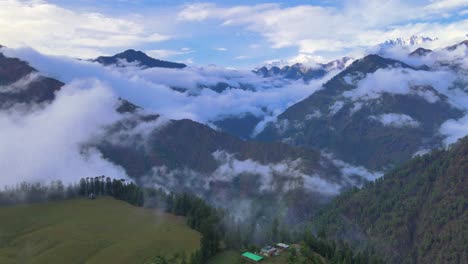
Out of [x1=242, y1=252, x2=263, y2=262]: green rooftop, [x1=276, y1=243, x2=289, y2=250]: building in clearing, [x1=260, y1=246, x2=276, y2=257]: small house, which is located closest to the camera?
[x1=242, y1=252, x2=263, y2=262]: green rooftop

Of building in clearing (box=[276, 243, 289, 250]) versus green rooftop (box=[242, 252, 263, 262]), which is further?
building in clearing (box=[276, 243, 289, 250])

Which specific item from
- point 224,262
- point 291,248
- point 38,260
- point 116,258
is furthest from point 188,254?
point 38,260

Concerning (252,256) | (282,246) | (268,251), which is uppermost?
(268,251)

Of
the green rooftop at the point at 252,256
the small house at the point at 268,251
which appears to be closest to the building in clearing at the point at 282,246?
the small house at the point at 268,251

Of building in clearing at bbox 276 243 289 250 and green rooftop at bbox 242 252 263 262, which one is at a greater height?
green rooftop at bbox 242 252 263 262

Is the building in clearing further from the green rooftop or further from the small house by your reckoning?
the green rooftop

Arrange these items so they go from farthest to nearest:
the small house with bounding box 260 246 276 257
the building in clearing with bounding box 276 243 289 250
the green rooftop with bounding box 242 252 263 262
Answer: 1. the building in clearing with bounding box 276 243 289 250
2. the small house with bounding box 260 246 276 257
3. the green rooftop with bounding box 242 252 263 262

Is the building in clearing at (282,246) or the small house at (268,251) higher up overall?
the small house at (268,251)

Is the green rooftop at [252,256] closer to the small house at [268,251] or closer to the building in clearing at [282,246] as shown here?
the small house at [268,251]

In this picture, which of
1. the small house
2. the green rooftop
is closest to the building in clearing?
the small house

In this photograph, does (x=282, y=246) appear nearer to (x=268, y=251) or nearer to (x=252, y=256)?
(x=268, y=251)

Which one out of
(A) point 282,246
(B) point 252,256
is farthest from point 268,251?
(A) point 282,246
